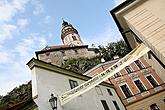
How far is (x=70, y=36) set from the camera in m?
87.0

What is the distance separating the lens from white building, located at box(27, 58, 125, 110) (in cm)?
1319

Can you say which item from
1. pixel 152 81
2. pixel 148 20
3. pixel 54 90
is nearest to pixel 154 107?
pixel 152 81

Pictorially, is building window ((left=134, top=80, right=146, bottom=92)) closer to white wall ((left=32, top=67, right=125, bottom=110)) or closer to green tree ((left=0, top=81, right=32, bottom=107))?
white wall ((left=32, top=67, right=125, bottom=110))

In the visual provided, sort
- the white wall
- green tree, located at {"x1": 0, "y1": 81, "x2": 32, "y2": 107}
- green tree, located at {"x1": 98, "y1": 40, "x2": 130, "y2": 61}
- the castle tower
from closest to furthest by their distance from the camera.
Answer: the white wall < green tree, located at {"x1": 0, "y1": 81, "x2": 32, "y2": 107} < green tree, located at {"x1": 98, "y1": 40, "x2": 130, "y2": 61} < the castle tower

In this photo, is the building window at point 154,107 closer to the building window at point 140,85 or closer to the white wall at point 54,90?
the building window at point 140,85

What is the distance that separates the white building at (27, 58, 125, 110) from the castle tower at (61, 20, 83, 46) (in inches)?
2533

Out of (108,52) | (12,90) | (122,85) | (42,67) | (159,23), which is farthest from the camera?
(108,52)

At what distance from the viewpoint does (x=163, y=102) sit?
30.3 m

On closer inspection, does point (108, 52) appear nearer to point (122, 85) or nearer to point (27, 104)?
point (122, 85)

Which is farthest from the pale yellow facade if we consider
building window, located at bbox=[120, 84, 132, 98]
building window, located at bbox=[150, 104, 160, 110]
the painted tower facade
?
the painted tower facade

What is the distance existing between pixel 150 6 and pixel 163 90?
2435 centimetres

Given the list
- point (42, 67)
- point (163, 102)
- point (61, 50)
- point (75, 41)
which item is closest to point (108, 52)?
point (61, 50)

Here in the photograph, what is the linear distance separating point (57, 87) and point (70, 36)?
72631 mm

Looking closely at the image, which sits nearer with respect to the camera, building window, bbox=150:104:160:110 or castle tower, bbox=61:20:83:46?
building window, bbox=150:104:160:110
